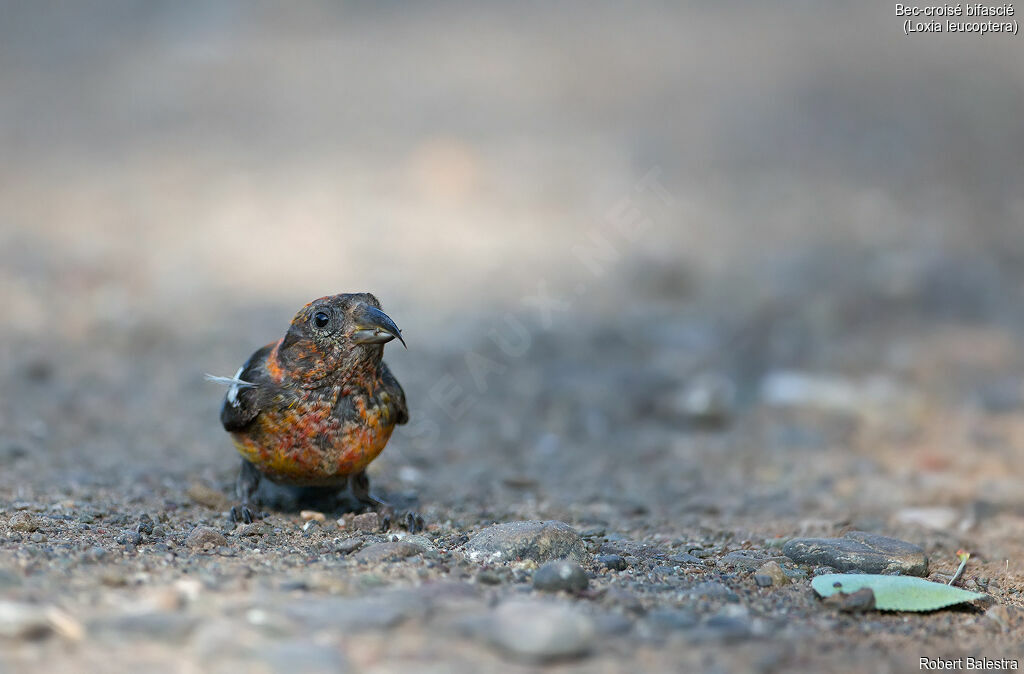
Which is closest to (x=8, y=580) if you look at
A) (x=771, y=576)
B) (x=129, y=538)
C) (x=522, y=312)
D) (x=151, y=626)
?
(x=151, y=626)

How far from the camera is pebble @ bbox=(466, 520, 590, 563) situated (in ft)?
12.4

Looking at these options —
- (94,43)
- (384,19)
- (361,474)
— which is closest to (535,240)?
(361,474)

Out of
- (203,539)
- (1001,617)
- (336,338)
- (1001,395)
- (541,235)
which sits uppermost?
(541,235)

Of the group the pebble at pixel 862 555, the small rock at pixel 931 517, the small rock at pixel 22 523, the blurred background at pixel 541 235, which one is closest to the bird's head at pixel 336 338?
the small rock at pixel 22 523

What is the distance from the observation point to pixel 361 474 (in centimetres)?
462

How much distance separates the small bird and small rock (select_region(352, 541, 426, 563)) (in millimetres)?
508

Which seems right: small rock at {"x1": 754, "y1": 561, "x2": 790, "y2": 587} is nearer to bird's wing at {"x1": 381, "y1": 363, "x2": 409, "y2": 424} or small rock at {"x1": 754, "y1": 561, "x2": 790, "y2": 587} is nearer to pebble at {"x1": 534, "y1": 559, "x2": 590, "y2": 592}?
pebble at {"x1": 534, "y1": 559, "x2": 590, "y2": 592}

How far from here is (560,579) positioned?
10.8 ft

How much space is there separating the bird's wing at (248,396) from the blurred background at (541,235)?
3.60 ft

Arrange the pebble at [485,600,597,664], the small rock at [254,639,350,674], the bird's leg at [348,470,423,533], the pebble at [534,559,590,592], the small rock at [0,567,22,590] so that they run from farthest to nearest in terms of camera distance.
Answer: the bird's leg at [348,470,423,533]
the pebble at [534,559,590,592]
the small rock at [0,567,22,590]
the pebble at [485,600,597,664]
the small rock at [254,639,350,674]

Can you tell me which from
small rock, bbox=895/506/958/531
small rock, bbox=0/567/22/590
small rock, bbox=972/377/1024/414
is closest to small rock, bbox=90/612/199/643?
small rock, bbox=0/567/22/590

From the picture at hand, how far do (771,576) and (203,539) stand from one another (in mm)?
2186

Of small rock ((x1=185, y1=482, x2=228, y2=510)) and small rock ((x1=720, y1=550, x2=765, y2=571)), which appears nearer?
small rock ((x1=720, y1=550, x2=765, y2=571))

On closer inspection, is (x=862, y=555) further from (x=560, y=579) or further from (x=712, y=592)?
(x=560, y=579)
